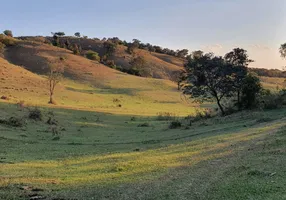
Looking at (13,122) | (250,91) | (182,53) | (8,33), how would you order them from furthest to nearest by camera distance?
(182,53) < (8,33) < (250,91) < (13,122)

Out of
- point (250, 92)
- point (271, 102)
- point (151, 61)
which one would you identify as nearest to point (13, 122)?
point (271, 102)

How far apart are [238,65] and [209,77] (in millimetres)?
4424

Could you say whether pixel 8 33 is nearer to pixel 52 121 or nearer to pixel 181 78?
pixel 181 78

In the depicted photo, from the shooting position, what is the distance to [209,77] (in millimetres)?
44031

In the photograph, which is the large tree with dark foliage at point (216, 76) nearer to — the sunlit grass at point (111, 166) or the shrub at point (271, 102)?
the shrub at point (271, 102)

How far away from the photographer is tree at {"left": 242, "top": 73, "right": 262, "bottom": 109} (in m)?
41.2

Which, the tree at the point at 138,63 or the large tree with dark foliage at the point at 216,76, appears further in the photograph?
the tree at the point at 138,63

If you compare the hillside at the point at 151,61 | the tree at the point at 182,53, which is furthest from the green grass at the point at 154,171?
the tree at the point at 182,53

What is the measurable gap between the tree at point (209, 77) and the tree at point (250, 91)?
2.17 m

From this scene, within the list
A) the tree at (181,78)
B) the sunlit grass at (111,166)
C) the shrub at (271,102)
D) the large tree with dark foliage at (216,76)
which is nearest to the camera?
the sunlit grass at (111,166)

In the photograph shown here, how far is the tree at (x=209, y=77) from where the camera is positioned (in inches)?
1729

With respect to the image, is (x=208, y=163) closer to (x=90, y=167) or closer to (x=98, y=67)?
(x=90, y=167)

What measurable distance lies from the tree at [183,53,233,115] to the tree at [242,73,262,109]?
2.17m

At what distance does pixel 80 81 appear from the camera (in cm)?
8875
